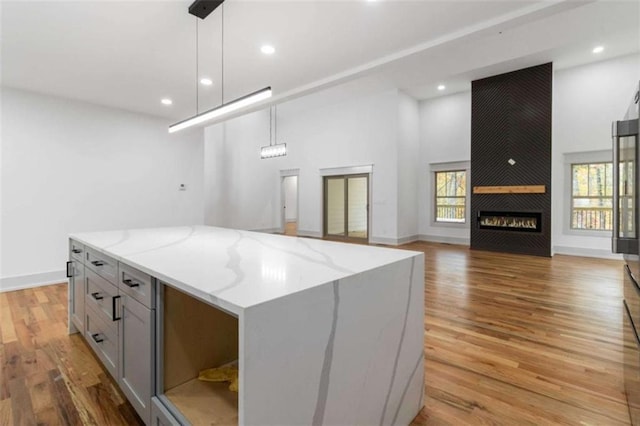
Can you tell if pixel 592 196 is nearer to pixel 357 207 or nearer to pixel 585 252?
pixel 585 252

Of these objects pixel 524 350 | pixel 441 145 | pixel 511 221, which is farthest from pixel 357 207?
pixel 524 350

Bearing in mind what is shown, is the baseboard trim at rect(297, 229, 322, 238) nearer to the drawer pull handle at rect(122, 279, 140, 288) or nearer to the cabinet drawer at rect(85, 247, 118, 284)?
the cabinet drawer at rect(85, 247, 118, 284)

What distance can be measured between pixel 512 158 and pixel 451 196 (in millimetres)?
1882

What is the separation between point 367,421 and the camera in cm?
135

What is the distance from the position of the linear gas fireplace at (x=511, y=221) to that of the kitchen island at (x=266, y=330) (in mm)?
6000

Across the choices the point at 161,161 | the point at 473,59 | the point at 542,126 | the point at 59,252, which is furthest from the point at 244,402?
the point at 542,126

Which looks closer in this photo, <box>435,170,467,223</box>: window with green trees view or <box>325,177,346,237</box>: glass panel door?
<box>435,170,467,223</box>: window with green trees view

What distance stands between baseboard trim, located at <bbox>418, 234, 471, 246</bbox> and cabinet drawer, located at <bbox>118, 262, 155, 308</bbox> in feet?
25.5

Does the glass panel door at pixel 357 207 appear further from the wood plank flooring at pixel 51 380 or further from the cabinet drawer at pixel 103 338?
the cabinet drawer at pixel 103 338

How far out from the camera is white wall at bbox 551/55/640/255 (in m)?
5.95

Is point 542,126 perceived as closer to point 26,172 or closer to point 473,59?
point 473,59

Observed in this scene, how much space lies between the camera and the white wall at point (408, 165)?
25.6 feet

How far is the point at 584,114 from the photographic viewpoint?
6277 mm

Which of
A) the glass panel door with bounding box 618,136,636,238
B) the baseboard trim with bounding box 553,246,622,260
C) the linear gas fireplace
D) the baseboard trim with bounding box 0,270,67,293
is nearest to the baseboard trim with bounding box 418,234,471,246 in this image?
the linear gas fireplace
